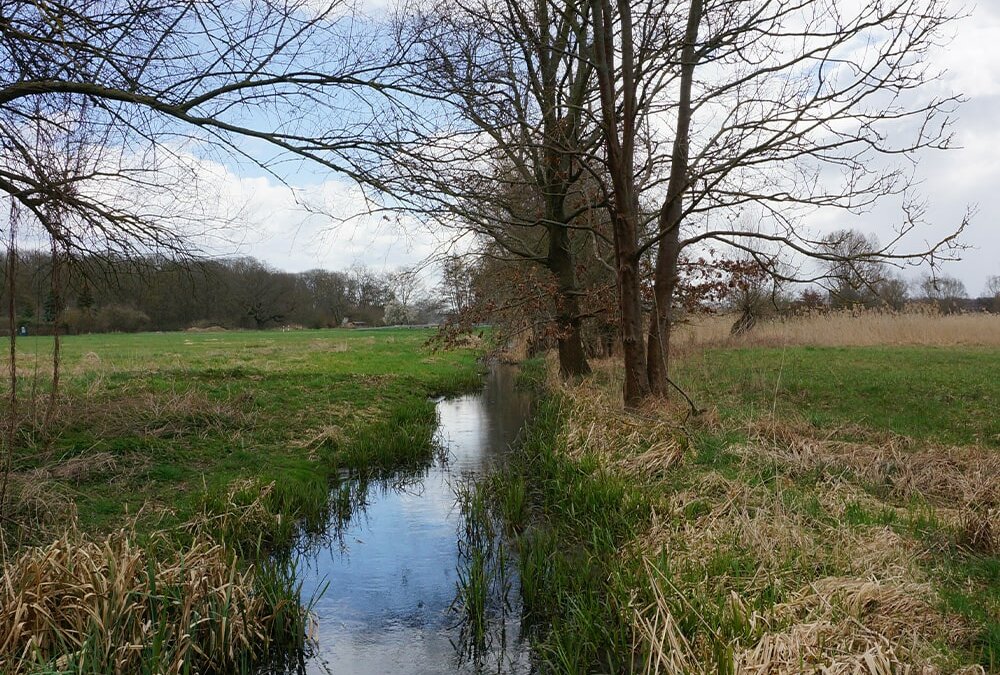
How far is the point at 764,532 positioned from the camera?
4828mm

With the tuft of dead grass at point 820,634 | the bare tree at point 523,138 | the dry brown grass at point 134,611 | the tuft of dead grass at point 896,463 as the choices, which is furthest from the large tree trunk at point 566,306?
the tuft of dead grass at point 820,634

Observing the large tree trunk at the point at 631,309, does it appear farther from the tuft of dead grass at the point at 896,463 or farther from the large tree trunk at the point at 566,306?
the large tree trunk at the point at 566,306

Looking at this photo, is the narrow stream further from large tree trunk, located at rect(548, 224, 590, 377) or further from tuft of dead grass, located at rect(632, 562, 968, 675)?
large tree trunk, located at rect(548, 224, 590, 377)

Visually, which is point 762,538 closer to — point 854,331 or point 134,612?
point 134,612

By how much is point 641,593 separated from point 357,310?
86604 mm

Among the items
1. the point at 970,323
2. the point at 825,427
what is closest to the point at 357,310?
the point at 970,323

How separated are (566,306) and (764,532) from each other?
32.8 feet

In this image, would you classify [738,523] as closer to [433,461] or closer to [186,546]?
[186,546]

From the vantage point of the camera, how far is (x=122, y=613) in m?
3.77

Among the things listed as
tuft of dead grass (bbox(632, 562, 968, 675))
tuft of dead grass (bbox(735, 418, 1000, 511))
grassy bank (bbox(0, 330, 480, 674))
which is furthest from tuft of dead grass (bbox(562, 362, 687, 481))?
tuft of dead grass (bbox(632, 562, 968, 675))

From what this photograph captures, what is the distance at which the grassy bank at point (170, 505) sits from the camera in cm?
374

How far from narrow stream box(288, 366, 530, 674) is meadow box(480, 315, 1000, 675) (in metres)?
0.57

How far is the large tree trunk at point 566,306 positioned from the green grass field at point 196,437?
3.27 m

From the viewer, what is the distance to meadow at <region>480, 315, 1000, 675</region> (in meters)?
3.53
